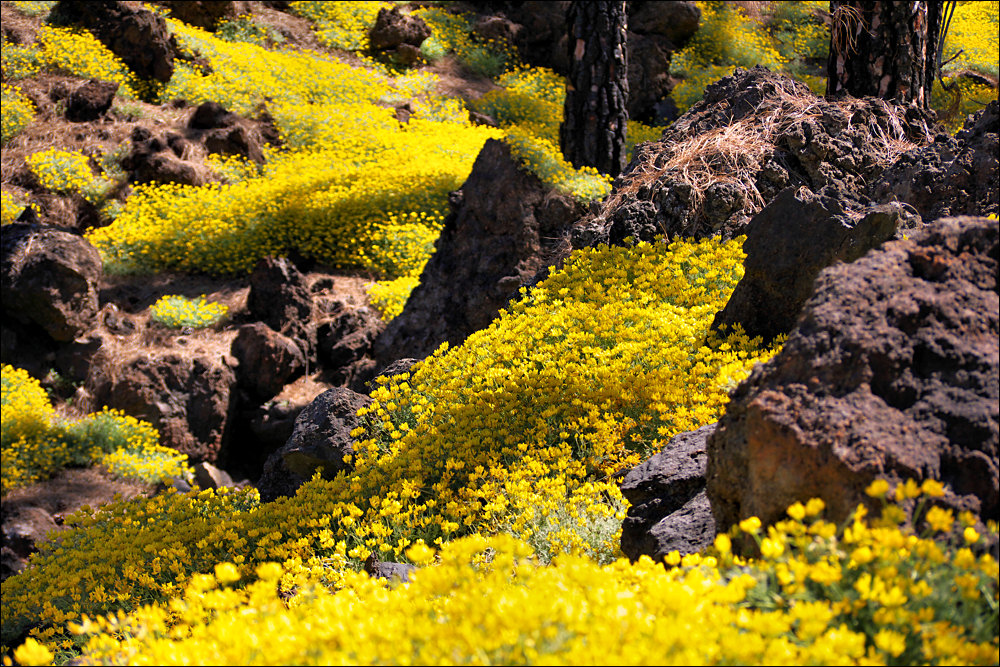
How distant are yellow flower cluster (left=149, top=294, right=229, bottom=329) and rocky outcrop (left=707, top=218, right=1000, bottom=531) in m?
7.30

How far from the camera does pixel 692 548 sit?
2479mm

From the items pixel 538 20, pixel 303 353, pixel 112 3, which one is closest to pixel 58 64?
pixel 112 3

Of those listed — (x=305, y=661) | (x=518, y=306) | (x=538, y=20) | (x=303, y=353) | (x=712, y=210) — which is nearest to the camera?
(x=305, y=661)

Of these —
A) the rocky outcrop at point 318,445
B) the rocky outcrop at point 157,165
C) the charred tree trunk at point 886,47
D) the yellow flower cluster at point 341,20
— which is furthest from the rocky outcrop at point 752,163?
the yellow flower cluster at point 341,20

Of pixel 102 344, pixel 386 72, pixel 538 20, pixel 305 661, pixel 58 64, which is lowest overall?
pixel 102 344

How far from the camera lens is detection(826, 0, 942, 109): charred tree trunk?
6.21m

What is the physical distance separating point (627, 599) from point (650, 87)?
47.5 feet

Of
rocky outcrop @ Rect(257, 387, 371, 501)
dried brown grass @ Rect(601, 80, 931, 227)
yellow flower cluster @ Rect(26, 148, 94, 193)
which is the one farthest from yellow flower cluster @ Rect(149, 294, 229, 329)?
dried brown grass @ Rect(601, 80, 931, 227)

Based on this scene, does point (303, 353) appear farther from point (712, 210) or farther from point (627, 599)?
point (627, 599)

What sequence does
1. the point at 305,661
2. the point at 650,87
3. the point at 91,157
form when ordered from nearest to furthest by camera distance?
1. the point at 305,661
2. the point at 91,157
3. the point at 650,87

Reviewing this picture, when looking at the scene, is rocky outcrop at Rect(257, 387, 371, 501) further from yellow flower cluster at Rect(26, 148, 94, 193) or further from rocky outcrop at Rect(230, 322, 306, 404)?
yellow flower cluster at Rect(26, 148, 94, 193)

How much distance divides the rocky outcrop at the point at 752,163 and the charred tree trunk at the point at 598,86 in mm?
1728

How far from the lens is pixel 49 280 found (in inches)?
310

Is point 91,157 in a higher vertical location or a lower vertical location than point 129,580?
higher
